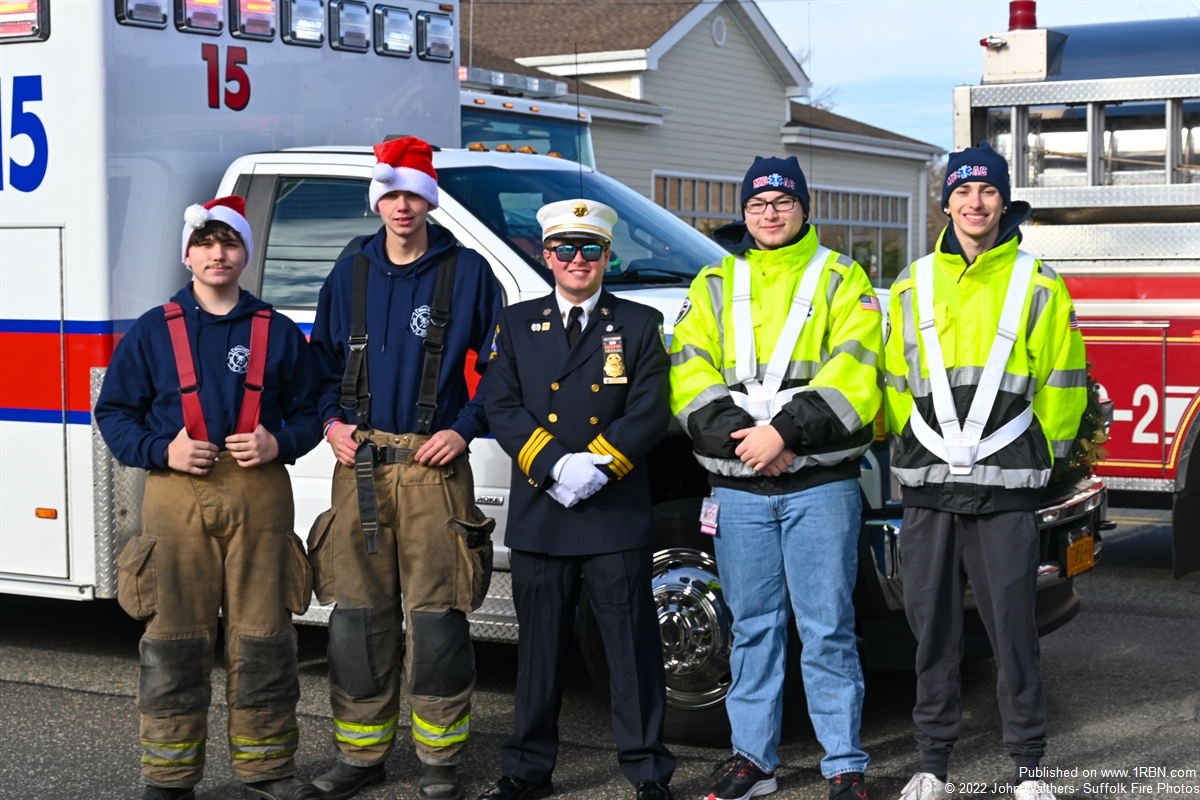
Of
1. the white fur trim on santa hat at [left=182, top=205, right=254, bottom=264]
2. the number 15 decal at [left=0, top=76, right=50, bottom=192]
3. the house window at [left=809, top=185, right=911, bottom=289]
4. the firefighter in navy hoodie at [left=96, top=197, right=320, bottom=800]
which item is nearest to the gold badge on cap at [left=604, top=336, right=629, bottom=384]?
the firefighter in navy hoodie at [left=96, top=197, right=320, bottom=800]

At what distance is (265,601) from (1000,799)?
239 centimetres

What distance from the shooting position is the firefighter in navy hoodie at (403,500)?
4766 mm

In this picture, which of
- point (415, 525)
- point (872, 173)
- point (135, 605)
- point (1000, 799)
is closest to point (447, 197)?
point (415, 525)

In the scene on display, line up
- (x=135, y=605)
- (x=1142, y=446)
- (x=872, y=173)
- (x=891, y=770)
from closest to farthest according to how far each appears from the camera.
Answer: (x=135, y=605), (x=891, y=770), (x=1142, y=446), (x=872, y=173)

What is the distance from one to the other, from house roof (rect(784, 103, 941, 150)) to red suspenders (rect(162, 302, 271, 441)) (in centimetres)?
2213

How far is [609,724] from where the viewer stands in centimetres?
571

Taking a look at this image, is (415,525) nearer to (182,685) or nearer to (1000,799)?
(182,685)

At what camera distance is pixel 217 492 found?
4.62 meters

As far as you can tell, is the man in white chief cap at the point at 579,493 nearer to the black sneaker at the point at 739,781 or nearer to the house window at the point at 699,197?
the black sneaker at the point at 739,781

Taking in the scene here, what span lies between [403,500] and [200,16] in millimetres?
2490

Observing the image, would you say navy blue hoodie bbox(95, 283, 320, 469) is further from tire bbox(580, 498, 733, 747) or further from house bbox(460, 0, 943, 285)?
house bbox(460, 0, 943, 285)

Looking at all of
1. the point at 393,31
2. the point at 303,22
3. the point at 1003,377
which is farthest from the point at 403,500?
the point at 393,31

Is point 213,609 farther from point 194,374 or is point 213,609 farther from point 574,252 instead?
point 574,252

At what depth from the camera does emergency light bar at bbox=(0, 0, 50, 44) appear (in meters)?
5.72
